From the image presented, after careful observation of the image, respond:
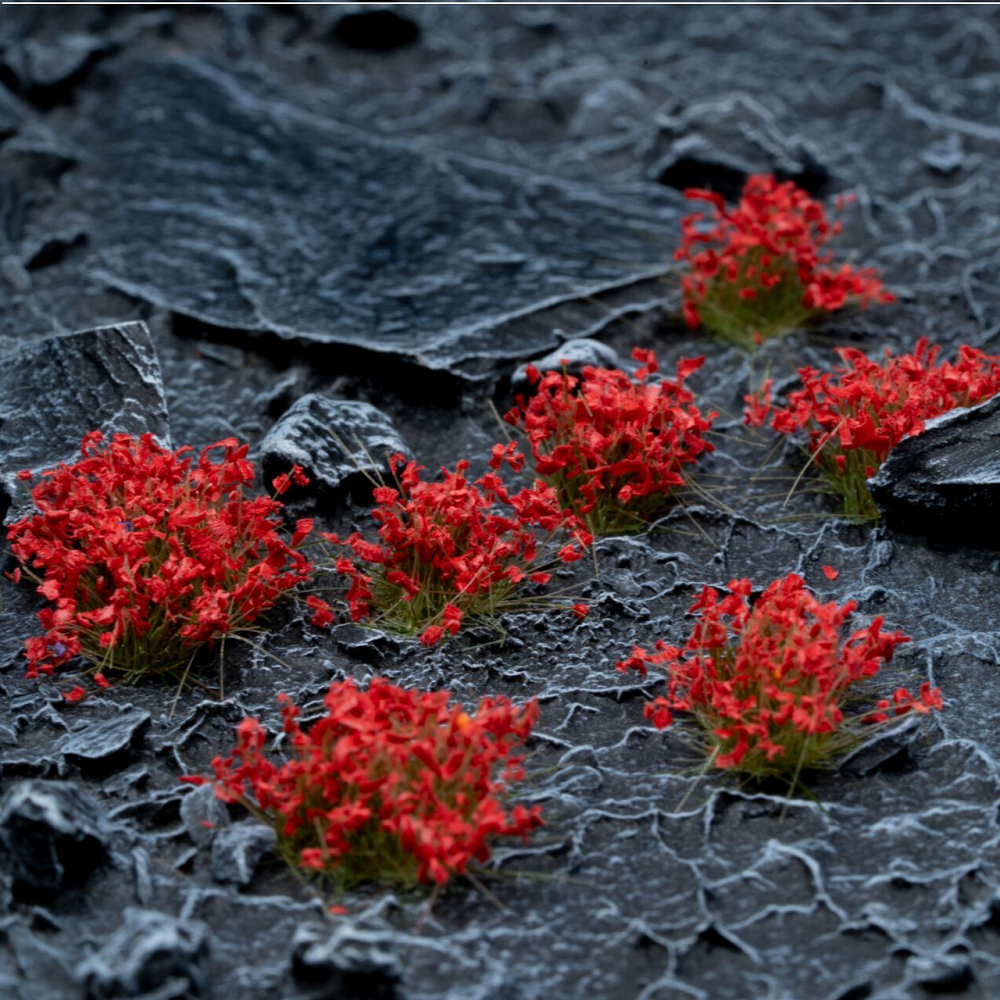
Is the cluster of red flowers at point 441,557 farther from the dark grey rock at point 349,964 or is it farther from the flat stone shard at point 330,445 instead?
the dark grey rock at point 349,964

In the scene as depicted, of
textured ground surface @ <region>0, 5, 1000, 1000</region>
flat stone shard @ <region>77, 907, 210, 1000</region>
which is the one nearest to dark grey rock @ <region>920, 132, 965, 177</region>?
textured ground surface @ <region>0, 5, 1000, 1000</region>

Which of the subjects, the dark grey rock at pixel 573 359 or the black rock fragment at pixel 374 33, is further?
the black rock fragment at pixel 374 33

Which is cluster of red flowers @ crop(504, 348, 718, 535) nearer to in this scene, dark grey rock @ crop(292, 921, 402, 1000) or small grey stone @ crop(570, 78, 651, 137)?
dark grey rock @ crop(292, 921, 402, 1000)

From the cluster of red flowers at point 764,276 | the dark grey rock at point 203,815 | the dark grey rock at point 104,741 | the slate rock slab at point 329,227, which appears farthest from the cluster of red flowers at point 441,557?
the cluster of red flowers at point 764,276

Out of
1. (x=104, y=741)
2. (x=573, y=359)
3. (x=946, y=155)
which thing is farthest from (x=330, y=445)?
(x=946, y=155)

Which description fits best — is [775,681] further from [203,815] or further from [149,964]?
[149,964]
